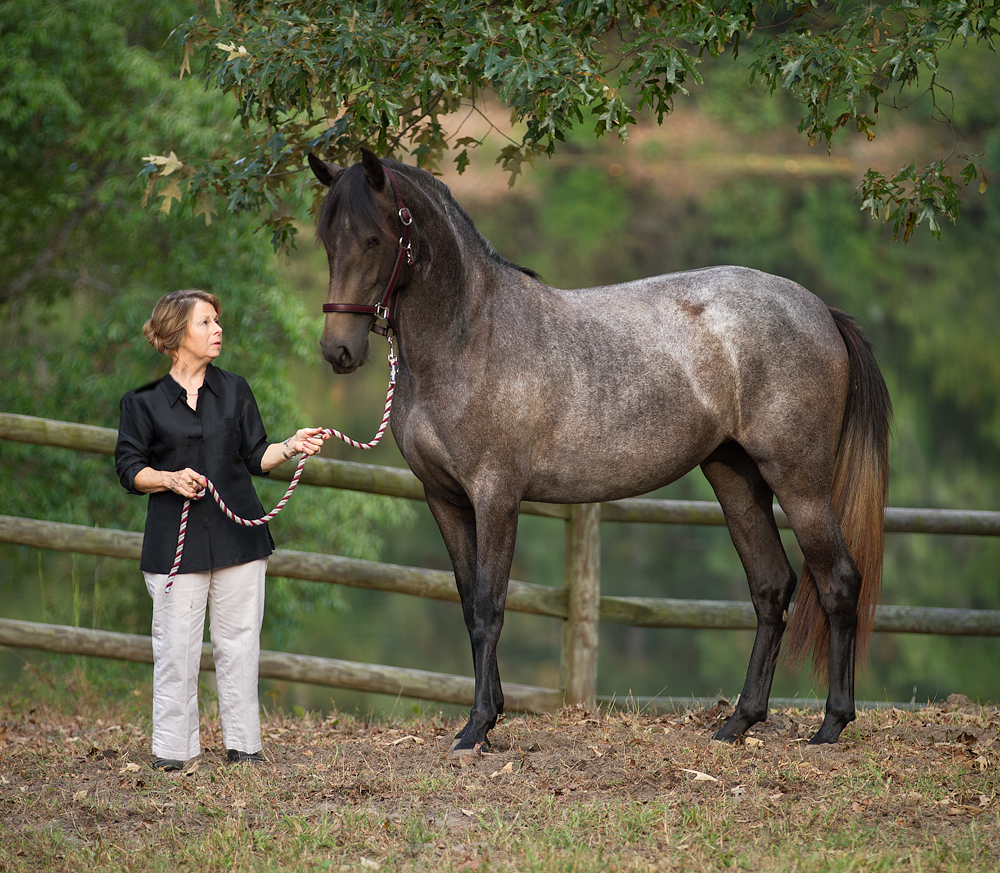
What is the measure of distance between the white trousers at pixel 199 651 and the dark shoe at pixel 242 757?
0.02 meters

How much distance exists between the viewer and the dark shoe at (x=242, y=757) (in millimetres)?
3920

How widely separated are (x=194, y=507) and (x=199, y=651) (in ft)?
1.89

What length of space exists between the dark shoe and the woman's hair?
1.60 m

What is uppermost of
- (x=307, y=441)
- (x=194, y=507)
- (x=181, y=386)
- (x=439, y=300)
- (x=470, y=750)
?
(x=439, y=300)

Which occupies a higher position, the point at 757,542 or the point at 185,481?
the point at 185,481

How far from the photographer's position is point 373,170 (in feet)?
11.2

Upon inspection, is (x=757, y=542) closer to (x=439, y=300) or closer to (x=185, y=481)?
(x=439, y=300)

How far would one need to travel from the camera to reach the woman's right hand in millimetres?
3590

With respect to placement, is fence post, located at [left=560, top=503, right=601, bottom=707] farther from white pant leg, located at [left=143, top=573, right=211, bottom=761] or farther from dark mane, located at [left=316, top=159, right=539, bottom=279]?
dark mane, located at [left=316, top=159, right=539, bottom=279]

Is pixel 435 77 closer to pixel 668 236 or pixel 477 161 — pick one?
pixel 477 161

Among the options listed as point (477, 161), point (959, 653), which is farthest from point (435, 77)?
point (477, 161)

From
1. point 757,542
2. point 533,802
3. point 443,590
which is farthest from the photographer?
point 443,590

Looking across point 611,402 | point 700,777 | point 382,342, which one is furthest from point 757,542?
point 382,342

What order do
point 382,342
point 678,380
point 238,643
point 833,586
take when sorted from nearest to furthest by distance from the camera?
point 238,643
point 678,380
point 833,586
point 382,342
